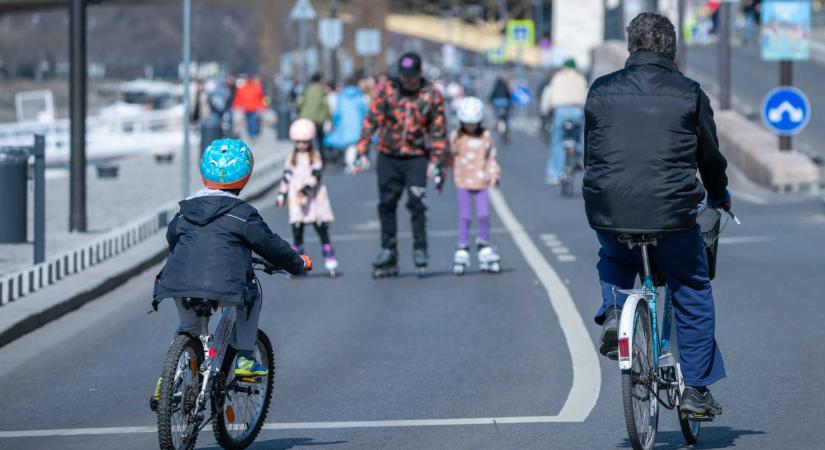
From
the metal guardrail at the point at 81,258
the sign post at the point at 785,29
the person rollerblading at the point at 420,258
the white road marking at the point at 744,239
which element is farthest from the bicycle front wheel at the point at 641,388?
the sign post at the point at 785,29

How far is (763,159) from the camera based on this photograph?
1066 inches

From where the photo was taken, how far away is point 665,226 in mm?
7164

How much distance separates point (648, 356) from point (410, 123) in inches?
312

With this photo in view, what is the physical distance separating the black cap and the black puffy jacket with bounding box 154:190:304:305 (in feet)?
24.6

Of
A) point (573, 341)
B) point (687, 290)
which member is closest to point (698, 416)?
point (687, 290)

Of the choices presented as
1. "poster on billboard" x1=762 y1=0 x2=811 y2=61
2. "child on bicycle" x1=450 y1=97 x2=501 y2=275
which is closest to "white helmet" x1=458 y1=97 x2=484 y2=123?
"child on bicycle" x1=450 y1=97 x2=501 y2=275

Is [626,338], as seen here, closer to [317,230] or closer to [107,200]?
[317,230]

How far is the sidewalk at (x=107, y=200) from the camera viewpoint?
57.2ft

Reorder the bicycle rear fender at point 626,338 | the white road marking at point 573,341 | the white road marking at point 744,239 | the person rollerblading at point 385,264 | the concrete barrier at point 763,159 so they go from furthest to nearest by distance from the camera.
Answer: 1. the concrete barrier at point 763,159
2. the white road marking at point 744,239
3. the person rollerblading at point 385,264
4. the white road marking at point 573,341
5. the bicycle rear fender at point 626,338

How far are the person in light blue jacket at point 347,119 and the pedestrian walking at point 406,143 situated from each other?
55.9ft

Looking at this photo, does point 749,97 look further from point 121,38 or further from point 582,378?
point 121,38

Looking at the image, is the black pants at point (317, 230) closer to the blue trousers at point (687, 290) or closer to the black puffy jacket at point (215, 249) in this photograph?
the black puffy jacket at point (215, 249)

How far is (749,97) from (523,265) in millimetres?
29558

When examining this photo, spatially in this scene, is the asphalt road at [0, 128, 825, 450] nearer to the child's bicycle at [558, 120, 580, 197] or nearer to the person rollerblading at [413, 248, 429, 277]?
the person rollerblading at [413, 248, 429, 277]
